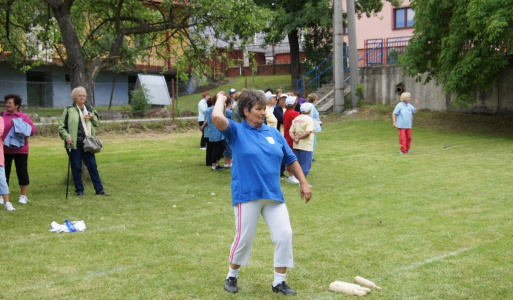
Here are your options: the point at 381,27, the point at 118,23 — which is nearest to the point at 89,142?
the point at 118,23

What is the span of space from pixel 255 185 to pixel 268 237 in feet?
7.79

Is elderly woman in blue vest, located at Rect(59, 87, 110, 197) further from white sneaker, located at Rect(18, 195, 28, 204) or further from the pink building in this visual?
the pink building

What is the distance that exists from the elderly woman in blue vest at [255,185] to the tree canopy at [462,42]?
1320 centimetres

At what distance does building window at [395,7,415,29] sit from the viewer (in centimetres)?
3625

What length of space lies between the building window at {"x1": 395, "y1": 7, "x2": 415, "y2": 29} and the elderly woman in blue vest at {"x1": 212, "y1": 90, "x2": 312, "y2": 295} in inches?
1323

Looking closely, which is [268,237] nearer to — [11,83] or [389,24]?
[11,83]

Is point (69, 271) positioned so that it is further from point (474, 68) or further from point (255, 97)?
point (474, 68)

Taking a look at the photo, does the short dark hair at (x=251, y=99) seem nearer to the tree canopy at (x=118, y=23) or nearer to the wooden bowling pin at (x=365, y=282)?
the wooden bowling pin at (x=365, y=282)

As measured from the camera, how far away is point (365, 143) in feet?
61.7

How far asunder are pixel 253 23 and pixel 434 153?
6.43m

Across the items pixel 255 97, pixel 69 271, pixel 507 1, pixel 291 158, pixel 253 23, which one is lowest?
pixel 69 271

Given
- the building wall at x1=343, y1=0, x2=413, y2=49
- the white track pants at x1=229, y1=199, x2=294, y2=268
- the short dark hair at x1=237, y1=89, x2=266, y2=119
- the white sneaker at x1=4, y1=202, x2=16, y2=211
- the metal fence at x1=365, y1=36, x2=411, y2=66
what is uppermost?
the building wall at x1=343, y1=0, x2=413, y2=49

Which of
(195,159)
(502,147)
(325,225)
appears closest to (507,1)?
(502,147)

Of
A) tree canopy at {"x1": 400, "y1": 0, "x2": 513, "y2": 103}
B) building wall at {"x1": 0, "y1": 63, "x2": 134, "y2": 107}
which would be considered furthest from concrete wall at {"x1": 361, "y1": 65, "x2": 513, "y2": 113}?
building wall at {"x1": 0, "y1": 63, "x2": 134, "y2": 107}
